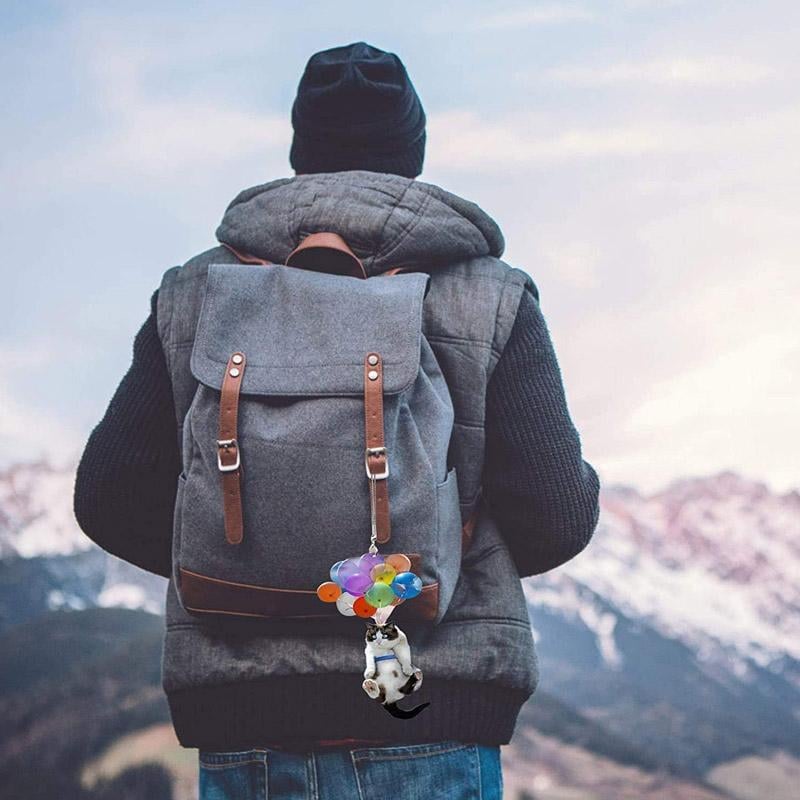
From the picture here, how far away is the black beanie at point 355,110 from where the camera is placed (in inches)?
43.1

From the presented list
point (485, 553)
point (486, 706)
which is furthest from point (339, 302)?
point (486, 706)

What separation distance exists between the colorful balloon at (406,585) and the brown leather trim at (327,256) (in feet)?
0.90

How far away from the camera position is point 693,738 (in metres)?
2.66

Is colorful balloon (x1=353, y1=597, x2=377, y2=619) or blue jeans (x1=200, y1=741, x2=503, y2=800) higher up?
colorful balloon (x1=353, y1=597, x2=377, y2=619)

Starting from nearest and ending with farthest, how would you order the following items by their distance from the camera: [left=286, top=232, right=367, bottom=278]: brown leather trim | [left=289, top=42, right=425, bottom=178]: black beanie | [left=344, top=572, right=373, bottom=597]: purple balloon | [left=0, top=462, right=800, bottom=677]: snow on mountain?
[left=344, top=572, right=373, bottom=597]: purple balloon, [left=286, top=232, right=367, bottom=278]: brown leather trim, [left=289, top=42, right=425, bottom=178]: black beanie, [left=0, top=462, right=800, bottom=677]: snow on mountain

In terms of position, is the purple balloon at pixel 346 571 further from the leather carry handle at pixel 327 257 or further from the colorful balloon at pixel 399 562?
the leather carry handle at pixel 327 257

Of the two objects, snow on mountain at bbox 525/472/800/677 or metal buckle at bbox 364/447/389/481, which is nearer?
metal buckle at bbox 364/447/389/481

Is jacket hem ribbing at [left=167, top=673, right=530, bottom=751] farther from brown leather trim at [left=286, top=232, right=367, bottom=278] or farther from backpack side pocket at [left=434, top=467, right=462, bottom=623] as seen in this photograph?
brown leather trim at [left=286, top=232, right=367, bottom=278]

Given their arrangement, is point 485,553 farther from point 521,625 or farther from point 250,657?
point 250,657

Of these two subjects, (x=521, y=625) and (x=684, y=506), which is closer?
(x=521, y=625)

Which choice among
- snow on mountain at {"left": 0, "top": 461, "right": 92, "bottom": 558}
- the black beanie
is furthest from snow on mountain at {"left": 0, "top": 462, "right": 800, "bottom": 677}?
the black beanie

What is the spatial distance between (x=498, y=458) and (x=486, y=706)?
220 millimetres

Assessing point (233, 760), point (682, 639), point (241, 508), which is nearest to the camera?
point (241, 508)

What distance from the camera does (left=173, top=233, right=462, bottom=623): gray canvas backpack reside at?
855 millimetres
